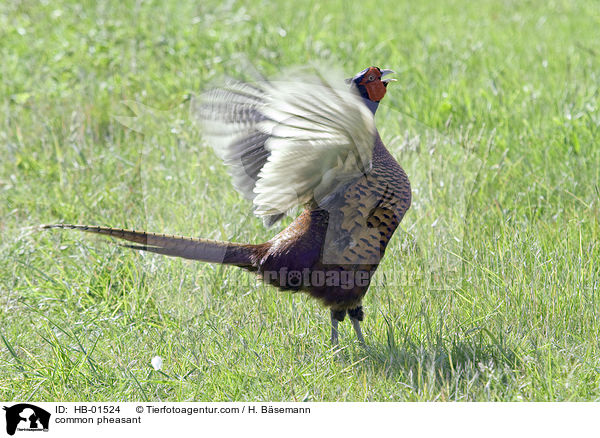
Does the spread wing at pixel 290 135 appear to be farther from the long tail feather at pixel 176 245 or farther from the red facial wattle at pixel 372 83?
the red facial wattle at pixel 372 83

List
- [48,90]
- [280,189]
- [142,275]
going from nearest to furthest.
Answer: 1. [280,189]
2. [142,275]
3. [48,90]

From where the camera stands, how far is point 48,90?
5.23 m

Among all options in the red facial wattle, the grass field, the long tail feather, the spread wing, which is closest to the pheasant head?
the red facial wattle

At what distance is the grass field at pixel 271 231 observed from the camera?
2650 millimetres

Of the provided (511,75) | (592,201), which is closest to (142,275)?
(592,201)

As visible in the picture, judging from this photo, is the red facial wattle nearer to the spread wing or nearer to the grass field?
the spread wing

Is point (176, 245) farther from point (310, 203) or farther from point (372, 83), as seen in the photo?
point (372, 83)

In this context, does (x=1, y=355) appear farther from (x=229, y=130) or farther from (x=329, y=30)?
(x=329, y=30)

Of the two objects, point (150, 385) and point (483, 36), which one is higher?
point (483, 36)

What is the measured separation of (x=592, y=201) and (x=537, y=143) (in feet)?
2.34

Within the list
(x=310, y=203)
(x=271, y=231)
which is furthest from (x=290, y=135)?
(x=271, y=231)
